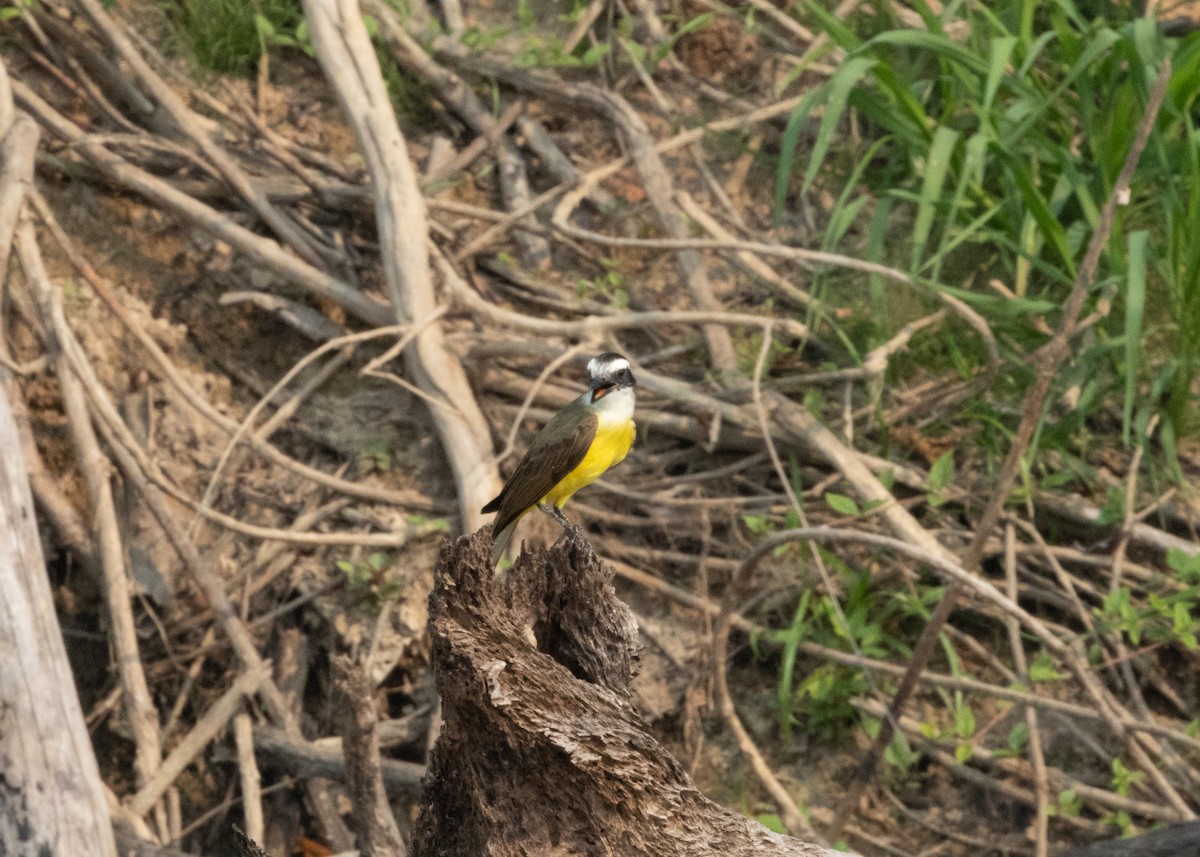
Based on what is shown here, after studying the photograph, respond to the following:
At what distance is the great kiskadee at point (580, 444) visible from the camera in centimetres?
353

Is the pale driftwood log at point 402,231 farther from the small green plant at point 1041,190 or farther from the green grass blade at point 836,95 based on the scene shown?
the green grass blade at point 836,95

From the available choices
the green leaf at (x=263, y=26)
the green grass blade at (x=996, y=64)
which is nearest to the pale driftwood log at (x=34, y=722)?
the green leaf at (x=263, y=26)

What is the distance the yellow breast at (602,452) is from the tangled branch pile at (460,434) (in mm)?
950

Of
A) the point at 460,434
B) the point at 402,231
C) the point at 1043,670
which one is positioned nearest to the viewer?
the point at 1043,670

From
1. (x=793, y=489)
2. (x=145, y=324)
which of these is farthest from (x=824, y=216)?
(x=145, y=324)

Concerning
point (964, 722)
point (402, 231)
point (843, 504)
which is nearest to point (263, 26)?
point (402, 231)

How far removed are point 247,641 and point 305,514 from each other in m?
0.60

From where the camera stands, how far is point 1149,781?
4.93m

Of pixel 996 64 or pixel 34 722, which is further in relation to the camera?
pixel 996 64

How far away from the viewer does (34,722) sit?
3682 mm

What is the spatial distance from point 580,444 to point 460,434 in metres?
2.10

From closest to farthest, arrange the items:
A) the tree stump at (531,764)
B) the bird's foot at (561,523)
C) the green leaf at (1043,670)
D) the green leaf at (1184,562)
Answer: the tree stump at (531,764)
the bird's foot at (561,523)
the green leaf at (1184,562)
the green leaf at (1043,670)

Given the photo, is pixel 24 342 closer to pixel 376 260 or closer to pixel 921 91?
pixel 376 260

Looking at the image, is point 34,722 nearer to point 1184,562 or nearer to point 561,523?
point 561,523
